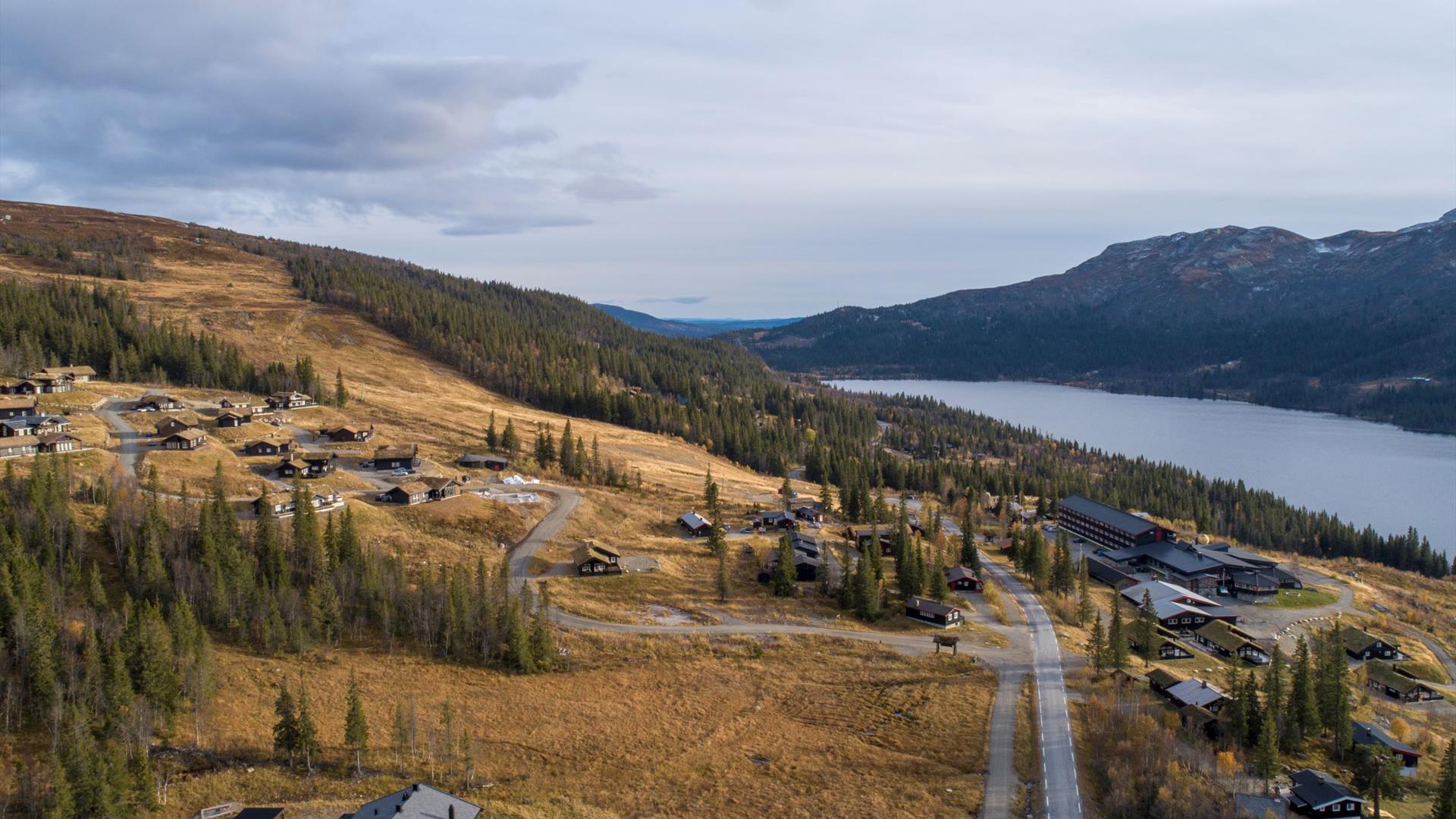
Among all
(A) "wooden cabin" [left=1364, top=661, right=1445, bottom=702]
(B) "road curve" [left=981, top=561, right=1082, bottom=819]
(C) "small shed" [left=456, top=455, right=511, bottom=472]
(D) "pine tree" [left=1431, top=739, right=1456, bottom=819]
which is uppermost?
(C) "small shed" [left=456, top=455, right=511, bottom=472]

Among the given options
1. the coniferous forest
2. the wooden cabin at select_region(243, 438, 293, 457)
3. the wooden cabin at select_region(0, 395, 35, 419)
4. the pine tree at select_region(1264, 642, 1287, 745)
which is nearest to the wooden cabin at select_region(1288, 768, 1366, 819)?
the pine tree at select_region(1264, 642, 1287, 745)

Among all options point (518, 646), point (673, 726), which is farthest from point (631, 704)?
Result: point (518, 646)

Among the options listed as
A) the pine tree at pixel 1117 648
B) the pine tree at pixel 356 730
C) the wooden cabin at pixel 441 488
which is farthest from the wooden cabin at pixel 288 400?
the pine tree at pixel 1117 648

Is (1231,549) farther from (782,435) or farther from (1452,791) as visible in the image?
(782,435)

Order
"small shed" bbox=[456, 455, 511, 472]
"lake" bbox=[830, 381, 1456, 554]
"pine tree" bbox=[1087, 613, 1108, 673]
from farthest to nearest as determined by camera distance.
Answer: "lake" bbox=[830, 381, 1456, 554] < "small shed" bbox=[456, 455, 511, 472] < "pine tree" bbox=[1087, 613, 1108, 673]

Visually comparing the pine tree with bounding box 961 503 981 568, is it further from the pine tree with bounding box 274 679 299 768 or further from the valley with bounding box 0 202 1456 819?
the pine tree with bounding box 274 679 299 768

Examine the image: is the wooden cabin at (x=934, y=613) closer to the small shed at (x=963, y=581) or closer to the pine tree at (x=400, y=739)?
the small shed at (x=963, y=581)
